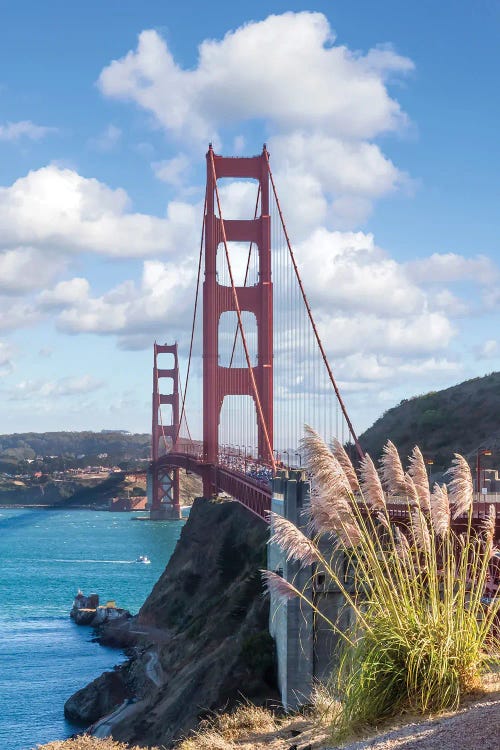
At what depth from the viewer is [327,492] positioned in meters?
10.9

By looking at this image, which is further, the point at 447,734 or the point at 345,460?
the point at 345,460

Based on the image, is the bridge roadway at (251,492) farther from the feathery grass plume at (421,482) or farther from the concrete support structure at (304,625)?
the feathery grass plume at (421,482)

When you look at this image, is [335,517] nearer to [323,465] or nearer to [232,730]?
[323,465]

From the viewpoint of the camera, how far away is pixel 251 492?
43344 mm

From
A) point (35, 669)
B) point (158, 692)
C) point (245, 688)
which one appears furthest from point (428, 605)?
point (35, 669)

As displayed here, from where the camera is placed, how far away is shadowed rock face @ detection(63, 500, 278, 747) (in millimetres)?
31297

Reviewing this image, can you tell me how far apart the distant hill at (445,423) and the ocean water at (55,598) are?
23.7 meters

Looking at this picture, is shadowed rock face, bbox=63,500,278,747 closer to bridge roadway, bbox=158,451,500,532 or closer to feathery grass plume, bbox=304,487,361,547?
bridge roadway, bbox=158,451,500,532

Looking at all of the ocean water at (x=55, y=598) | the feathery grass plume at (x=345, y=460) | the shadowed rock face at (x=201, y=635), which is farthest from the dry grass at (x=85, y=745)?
the ocean water at (x=55, y=598)

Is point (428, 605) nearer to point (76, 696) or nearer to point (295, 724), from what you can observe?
point (295, 724)

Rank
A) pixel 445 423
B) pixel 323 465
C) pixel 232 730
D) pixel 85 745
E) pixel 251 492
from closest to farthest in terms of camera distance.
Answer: pixel 323 465
pixel 85 745
pixel 232 730
pixel 251 492
pixel 445 423

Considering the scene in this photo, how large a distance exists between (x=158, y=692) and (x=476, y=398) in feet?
151

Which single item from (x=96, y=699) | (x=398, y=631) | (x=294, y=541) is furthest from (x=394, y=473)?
(x=96, y=699)

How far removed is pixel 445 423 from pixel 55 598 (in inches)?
1367
